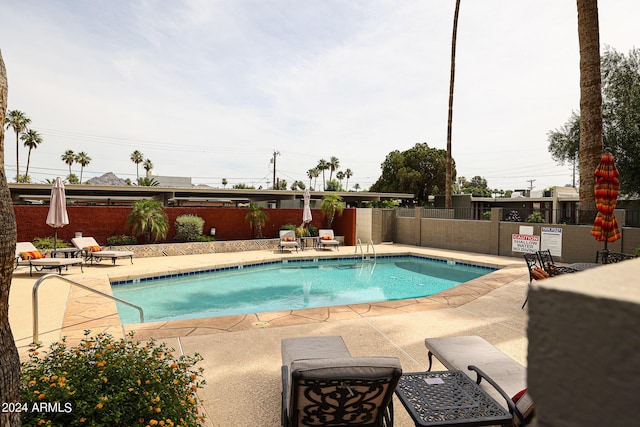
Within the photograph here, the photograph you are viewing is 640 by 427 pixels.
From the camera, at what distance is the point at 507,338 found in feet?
18.2

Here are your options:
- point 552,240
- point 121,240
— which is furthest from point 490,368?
point 121,240

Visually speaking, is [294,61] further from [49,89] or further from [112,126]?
[112,126]

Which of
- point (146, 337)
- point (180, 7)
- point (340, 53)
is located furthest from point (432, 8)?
point (146, 337)

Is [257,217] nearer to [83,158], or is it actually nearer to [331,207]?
[331,207]

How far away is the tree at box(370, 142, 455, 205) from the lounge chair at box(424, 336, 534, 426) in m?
36.6

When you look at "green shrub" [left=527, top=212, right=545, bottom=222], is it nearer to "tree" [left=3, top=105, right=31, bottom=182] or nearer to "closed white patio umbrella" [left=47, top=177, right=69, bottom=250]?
"closed white patio umbrella" [left=47, top=177, right=69, bottom=250]

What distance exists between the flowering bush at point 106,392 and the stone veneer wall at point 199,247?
1208 cm

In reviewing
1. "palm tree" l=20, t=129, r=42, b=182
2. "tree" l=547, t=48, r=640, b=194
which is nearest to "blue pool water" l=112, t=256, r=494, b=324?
"tree" l=547, t=48, r=640, b=194

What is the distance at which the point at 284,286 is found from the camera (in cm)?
1160

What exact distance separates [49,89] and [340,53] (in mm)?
11409

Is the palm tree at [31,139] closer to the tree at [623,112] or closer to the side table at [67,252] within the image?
the side table at [67,252]

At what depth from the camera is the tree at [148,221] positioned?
14695 millimetres

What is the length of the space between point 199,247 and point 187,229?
1023 millimetres

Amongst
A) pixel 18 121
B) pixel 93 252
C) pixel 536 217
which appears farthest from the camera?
pixel 18 121
